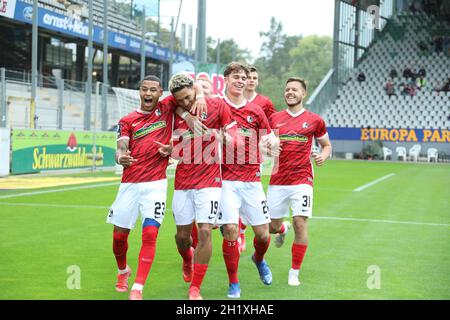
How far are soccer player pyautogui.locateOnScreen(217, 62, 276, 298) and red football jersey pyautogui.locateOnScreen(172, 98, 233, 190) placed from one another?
0.27 meters

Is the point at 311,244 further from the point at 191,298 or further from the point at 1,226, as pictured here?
the point at 1,226

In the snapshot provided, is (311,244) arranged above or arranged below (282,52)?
below

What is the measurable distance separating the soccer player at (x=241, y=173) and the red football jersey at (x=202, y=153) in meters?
0.27

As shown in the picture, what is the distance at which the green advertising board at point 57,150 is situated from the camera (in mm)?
22359

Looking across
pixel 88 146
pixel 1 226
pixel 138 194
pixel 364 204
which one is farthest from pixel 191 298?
pixel 88 146

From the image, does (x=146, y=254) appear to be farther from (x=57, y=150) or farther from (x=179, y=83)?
(x=57, y=150)

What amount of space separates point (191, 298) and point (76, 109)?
28834mm

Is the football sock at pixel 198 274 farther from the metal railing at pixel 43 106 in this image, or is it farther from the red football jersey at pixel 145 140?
the metal railing at pixel 43 106

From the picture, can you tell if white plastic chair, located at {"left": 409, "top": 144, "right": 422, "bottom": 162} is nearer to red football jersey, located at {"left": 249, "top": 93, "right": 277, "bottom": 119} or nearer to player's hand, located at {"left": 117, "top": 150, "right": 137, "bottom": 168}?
red football jersey, located at {"left": 249, "top": 93, "right": 277, "bottom": 119}

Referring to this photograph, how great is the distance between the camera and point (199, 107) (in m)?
6.71

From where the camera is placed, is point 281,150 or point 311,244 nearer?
point 281,150

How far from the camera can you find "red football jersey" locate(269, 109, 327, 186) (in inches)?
324
